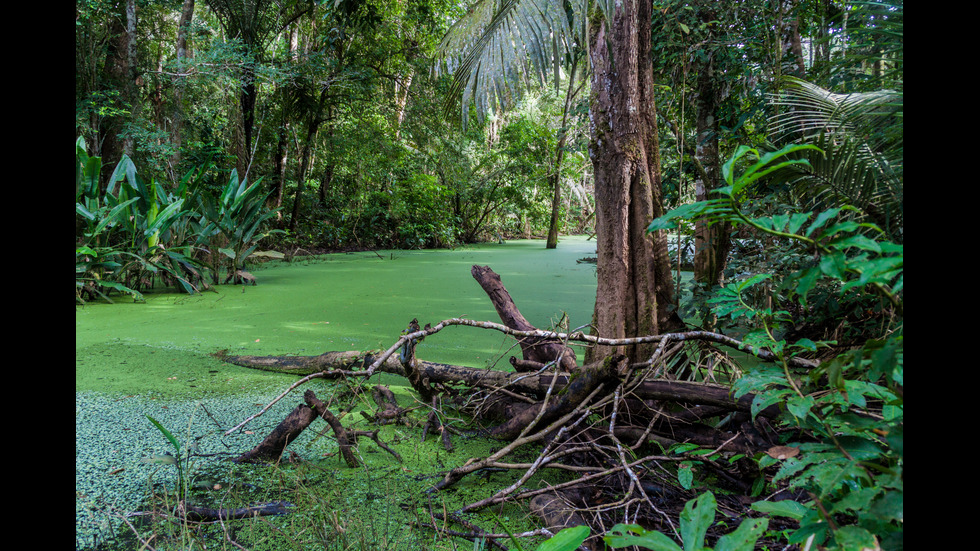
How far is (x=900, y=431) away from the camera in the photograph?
1.33ft

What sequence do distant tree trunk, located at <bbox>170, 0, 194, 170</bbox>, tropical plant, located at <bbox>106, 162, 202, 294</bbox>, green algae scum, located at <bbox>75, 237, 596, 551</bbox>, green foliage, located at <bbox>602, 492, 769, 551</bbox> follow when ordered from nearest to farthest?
green foliage, located at <bbox>602, 492, 769, 551</bbox>
green algae scum, located at <bbox>75, 237, 596, 551</bbox>
tropical plant, located at <bbox>106, 162, 202, 294</bbox>
distant tree trunk, located at <bbox>170, 0, 194, 170</bbox>

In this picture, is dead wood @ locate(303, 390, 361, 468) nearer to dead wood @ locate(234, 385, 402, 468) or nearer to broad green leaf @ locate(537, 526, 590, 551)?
dead wood @ locate(234, 385, 402, 468)

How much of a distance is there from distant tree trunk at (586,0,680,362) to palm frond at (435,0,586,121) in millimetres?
353

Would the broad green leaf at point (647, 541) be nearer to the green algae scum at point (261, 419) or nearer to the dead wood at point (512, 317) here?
the green algae scum at point (261, 419)

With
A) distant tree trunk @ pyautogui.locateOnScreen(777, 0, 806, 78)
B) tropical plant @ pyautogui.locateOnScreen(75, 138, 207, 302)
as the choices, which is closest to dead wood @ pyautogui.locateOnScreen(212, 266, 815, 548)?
distant tree trunk @ pyautogui.locateOnScreen(777, 0, 806, 78)

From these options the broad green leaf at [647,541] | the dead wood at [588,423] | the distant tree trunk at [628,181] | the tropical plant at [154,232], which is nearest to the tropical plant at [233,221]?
A: the tropical plant at [154,232]

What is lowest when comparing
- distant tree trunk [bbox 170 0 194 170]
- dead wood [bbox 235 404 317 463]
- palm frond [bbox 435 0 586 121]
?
dead wood [bbox 235 404 317 463]

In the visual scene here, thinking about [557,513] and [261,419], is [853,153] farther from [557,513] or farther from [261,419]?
[261,419]

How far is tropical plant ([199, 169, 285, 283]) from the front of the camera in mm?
4496

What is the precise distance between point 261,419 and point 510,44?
172cm

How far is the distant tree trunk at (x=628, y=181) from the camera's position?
1729 millimetres

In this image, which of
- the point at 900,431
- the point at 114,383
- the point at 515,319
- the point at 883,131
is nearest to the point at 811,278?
the point at 900,431

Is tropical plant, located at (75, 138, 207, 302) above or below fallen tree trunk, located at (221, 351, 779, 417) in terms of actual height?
above
